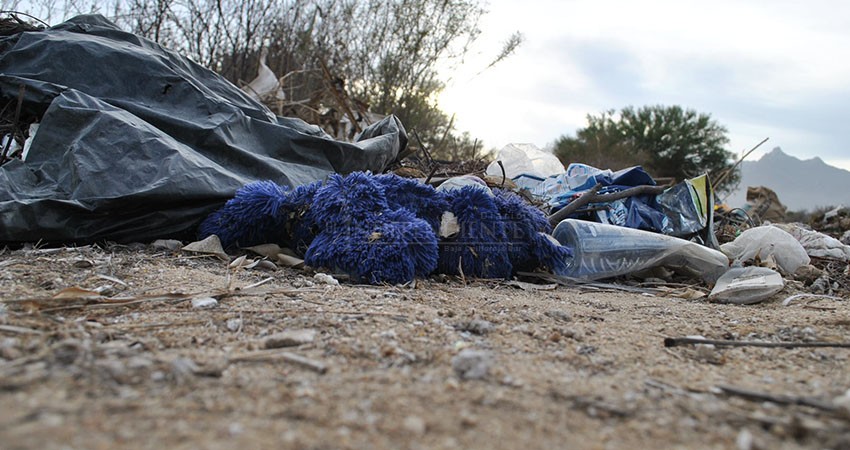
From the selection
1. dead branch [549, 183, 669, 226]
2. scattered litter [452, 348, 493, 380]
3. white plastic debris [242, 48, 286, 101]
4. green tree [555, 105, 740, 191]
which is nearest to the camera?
scattered litter [452, 348, 493, 380]

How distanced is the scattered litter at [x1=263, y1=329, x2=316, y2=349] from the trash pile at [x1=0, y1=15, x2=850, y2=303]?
2.88 feet

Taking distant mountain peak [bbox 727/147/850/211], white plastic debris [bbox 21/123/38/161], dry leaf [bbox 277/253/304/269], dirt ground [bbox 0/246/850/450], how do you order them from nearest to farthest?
dirt ground [bbox 0/246/850/450] → dry leaf [bbox 277/253/304/269] → white plastic debris [bbox 21/123/38/161] → distant mountain peak [bbox 727/147/850/211]

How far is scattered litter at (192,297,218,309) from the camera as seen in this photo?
153 cm

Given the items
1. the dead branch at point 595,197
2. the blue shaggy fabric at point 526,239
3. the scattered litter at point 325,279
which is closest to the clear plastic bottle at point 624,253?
the blue shaggy fabric at point 526,239

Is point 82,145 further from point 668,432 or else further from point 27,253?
point 668,432

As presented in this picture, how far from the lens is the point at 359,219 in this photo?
2.31 meters

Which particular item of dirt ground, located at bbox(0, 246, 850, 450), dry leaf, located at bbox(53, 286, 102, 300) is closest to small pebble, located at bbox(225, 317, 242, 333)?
dirt ground, located at bbox(0, 246, 850, 450)

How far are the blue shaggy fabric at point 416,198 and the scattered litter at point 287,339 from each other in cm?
126

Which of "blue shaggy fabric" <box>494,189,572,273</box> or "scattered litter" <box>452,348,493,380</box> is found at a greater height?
"blue shaggy fabric" <box>494,189,572,273</box>

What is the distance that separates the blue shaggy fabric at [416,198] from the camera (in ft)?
8.21

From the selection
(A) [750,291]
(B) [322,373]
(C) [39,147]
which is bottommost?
(B) [322,373]

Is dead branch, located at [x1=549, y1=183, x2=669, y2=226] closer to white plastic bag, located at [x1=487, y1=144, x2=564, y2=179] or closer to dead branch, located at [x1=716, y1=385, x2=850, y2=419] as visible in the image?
white plastic bag, located at [x1=487, y1=144, x2=564, y2=179]

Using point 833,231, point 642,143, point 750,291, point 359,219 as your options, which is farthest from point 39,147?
point 642,143

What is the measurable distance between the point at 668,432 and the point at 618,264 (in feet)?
6.51
